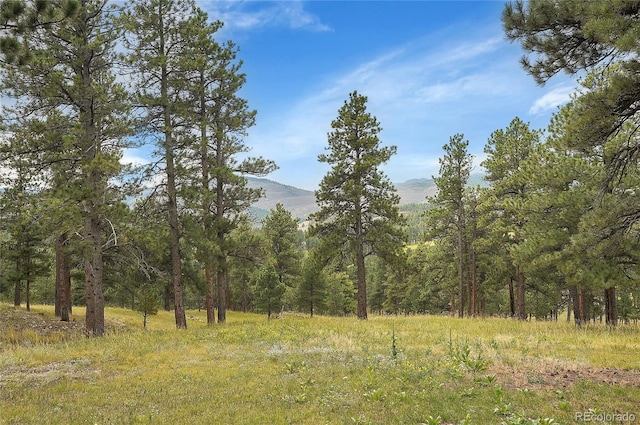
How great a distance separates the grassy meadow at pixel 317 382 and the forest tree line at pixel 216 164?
4.19 metres

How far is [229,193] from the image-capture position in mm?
22578

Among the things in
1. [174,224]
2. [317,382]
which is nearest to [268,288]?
[174,224]

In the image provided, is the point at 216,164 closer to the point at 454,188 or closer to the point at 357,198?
the point at 357,198

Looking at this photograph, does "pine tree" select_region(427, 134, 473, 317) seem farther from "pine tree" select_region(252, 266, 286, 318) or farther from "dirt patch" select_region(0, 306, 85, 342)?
"dirt patch" select_region(0, 306, 85, 342)

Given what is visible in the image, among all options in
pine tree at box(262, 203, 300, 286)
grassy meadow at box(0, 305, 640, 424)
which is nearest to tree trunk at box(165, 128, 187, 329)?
grassy meadow at box(0, 305, 640, 424)

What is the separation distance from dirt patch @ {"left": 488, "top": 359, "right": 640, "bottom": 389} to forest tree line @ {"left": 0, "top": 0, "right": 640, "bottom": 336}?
392cm

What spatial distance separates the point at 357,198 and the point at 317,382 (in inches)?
679

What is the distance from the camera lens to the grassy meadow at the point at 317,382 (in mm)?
6730

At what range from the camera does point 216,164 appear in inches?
862

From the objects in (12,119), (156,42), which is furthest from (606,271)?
(12,119)

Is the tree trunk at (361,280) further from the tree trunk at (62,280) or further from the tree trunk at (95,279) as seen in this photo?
the tree trunk at (62,280)

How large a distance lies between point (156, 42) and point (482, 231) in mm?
28628

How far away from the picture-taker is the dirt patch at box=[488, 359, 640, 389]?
8383mm

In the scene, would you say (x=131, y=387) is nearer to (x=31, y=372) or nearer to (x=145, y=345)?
(x=31, y=372)
